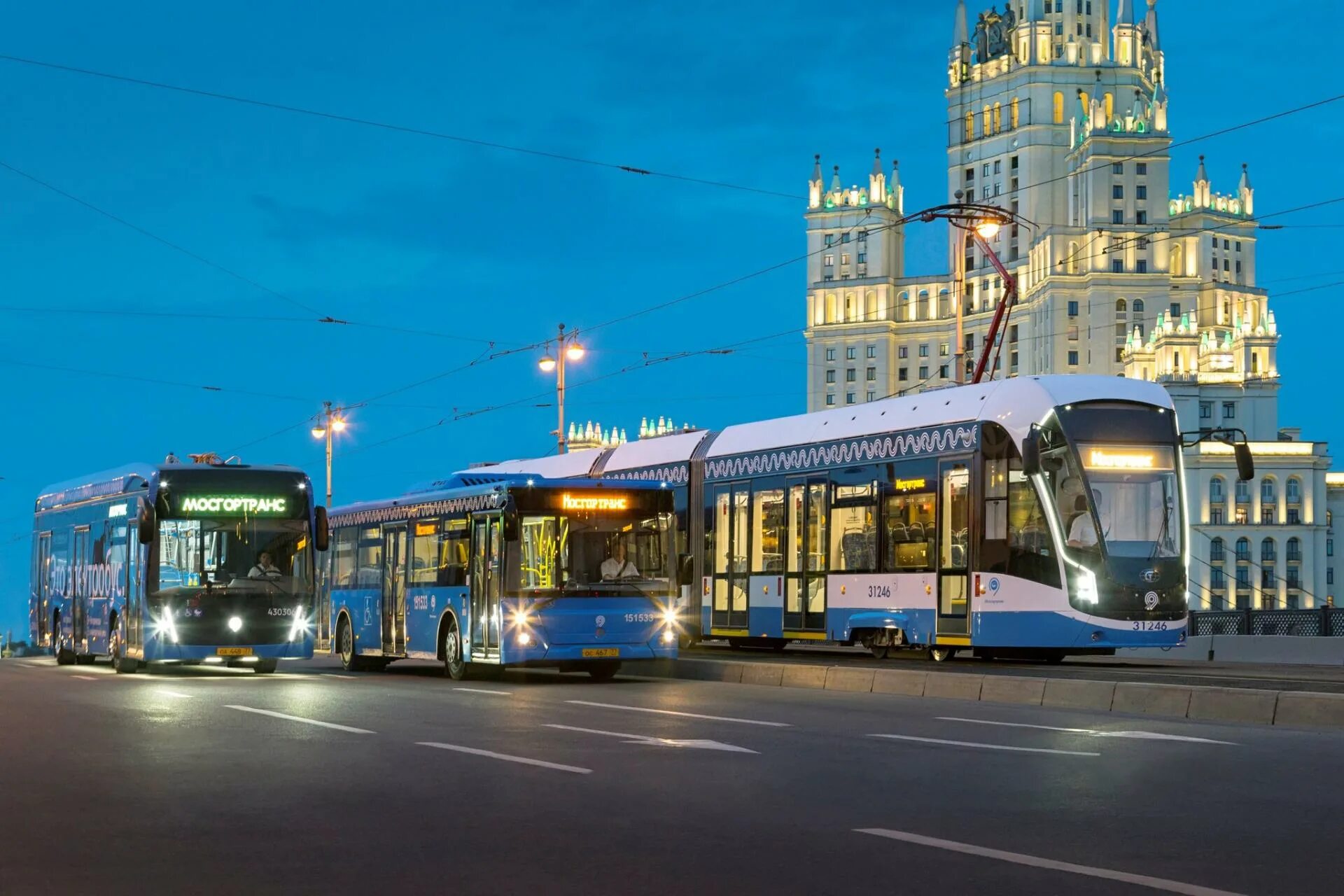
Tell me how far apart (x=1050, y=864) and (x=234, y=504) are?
20330mm

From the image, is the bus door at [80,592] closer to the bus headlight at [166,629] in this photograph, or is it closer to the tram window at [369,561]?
the tram window at [369,561]

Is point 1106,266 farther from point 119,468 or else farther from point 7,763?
point 7,763

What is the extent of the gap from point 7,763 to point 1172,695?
10.8 metres

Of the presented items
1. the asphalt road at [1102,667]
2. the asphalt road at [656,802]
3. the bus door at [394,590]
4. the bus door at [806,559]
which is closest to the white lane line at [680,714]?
the asphalt road at [656,802]

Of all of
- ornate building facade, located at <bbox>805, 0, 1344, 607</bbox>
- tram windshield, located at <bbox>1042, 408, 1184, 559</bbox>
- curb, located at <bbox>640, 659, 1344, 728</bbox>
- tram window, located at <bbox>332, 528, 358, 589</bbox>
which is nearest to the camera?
curb, located at <bbox>640, 659, 1344, 728</bbox>

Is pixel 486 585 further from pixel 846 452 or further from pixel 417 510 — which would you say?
pixel 846 452

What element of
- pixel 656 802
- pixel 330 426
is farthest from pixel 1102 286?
pixel 656 802

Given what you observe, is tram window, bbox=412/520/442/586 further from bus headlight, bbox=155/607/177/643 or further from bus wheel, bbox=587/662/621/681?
bus headlight, bbox=155/607/177/643

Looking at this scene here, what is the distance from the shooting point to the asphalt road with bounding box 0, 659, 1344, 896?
7.03 m

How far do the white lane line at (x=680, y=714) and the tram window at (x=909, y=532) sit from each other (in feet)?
26.1

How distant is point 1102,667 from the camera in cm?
2536

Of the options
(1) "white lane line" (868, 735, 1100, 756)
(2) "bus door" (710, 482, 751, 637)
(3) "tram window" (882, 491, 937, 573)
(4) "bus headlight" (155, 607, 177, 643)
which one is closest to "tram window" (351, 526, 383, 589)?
(4) "bus headlight" (155, 607, 177, 643)

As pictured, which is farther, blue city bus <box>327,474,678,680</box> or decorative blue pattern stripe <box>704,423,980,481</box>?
decorative blue pattern stripe <box>704,423,980,481</box>

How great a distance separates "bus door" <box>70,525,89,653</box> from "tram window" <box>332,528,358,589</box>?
3.88 metres
